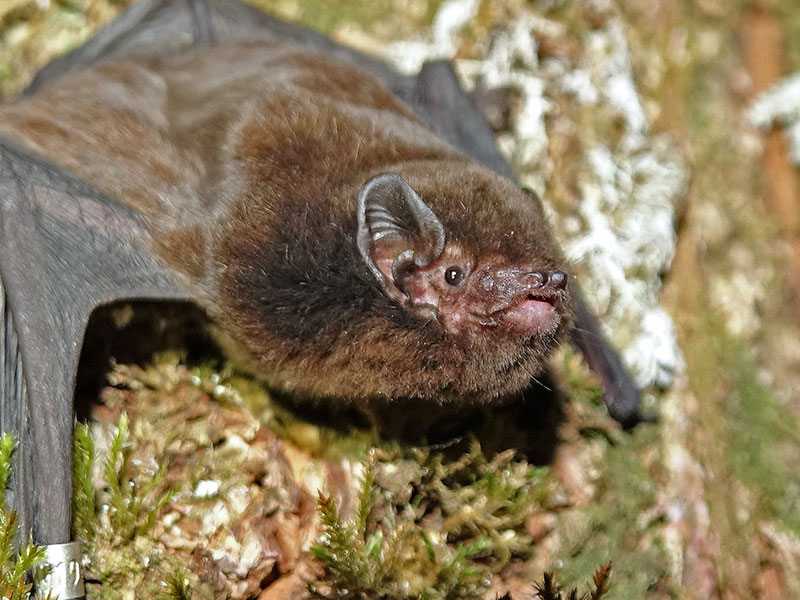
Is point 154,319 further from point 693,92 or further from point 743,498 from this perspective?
point 693,92

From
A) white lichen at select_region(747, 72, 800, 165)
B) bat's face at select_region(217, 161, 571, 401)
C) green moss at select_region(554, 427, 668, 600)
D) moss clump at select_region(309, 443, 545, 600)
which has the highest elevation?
bat's face at select_region(217, 161, 571, 401)

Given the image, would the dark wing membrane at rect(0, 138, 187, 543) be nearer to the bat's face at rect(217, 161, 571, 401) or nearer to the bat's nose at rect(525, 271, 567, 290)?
the bat's face at rect(217, 161, 571, 401)

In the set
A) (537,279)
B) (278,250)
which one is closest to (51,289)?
(278,250)

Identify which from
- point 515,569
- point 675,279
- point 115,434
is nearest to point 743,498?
point 675,279

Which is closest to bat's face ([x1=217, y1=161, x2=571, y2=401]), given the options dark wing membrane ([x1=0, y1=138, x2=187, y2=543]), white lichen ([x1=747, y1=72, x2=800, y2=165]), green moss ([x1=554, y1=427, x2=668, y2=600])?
dark wing membrane ([x1=0, y1=138, x2=187, y2=543])

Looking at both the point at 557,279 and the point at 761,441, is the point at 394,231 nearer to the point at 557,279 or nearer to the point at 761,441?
the point at 557,279

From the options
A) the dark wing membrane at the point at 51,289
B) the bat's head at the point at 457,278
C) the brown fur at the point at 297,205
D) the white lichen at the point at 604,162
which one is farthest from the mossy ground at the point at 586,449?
the bat's head at the point at 457,278

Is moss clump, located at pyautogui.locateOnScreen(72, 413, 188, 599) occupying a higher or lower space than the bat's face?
lower
